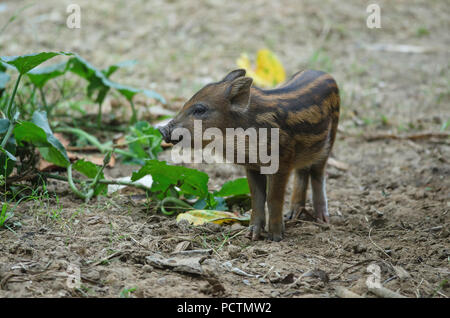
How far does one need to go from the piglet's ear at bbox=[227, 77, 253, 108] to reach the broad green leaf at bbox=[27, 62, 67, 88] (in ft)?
6.76

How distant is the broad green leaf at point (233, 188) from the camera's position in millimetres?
4883

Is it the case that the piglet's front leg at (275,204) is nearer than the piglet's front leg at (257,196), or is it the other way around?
the piglet's front leg at (275,204)

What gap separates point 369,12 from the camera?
11.5 metres

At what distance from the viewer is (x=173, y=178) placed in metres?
4.66

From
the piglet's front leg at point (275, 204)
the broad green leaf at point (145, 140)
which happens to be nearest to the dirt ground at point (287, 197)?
the piglet's front leg at point (275, 204)

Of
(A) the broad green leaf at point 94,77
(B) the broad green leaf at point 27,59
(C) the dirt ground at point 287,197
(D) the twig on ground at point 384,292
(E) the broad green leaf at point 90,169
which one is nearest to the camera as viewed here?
(D) the twig on ground at point 384,292

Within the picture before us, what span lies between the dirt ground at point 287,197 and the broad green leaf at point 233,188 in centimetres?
45

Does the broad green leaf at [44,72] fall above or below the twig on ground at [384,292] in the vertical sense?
above

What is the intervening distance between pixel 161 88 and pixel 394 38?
202 inches

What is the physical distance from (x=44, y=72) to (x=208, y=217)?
7.44 ft

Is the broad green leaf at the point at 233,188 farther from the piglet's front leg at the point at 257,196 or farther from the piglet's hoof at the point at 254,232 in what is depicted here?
the piglet's hoof at the point at 254,232

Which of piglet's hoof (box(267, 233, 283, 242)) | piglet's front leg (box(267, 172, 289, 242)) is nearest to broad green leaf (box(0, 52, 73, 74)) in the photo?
piglet's front leg (box(267, 172, 289, 242))

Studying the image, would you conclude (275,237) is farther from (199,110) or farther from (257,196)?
(199,110)
